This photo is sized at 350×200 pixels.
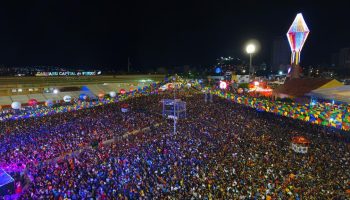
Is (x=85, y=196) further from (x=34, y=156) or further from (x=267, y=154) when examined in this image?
(x=267, y=154)

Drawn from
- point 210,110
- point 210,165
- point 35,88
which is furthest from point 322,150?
point 35,88

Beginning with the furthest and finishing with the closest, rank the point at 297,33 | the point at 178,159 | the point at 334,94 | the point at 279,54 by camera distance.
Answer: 1. the point at 279,54
2. the point at 297,33
3. the point at 334,94
4. the point at 178,159

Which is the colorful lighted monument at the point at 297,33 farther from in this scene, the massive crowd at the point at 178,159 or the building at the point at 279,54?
the building at the point at 279,54

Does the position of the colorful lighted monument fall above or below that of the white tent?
above

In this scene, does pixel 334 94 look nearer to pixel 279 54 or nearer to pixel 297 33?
pixel 297 33

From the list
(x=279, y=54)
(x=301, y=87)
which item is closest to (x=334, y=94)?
(x=301, y=87)

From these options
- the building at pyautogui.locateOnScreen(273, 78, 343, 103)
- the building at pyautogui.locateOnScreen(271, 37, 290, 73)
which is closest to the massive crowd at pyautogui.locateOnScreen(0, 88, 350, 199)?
the building at pyautogui.locateOnScreen(273, 78, 343, 103)

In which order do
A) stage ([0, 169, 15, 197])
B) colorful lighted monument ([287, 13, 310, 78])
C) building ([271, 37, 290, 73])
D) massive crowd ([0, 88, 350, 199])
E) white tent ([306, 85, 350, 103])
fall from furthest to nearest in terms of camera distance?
building ([271, 37, 290, 73]) < colorful lighted monument ([287, 13, 310, 78]) < white tent ([306, 85, 350, 103]) < stage ([0, 169, 15, 197]) < massive crowd ([0, 88, 350, 199])

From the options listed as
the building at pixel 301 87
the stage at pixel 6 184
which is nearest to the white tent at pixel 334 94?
the building at pixel 301 87

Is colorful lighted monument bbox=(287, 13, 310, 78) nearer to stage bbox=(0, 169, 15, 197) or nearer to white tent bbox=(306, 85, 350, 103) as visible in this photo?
white tent bbox=(306, 85, 350, 103)

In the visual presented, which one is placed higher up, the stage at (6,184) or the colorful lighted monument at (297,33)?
the colorful lighted monument at (297,33)
